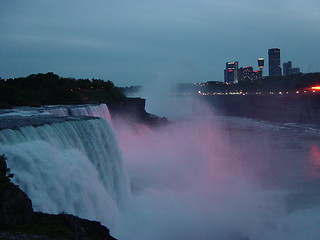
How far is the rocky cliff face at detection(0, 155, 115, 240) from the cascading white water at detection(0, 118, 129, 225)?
4.80 ft

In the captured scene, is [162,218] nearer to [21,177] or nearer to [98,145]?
[98,145]

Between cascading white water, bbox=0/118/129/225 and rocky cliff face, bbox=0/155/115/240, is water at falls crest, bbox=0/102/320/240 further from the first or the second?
rocky cliff face, bbox=0/155/115/240

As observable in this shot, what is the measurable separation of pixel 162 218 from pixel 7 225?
329 inches

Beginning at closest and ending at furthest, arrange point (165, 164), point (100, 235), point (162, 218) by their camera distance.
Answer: point (100, 235)
point (162, 218)
point (165, 164)

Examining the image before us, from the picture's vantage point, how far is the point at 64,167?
32.1ft

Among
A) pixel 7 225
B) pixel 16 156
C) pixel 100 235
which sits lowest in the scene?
pixel 100 235

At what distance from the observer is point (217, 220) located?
13734 mm

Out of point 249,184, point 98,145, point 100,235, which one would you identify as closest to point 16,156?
point 100,235

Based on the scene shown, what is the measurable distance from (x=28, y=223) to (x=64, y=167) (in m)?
3.65

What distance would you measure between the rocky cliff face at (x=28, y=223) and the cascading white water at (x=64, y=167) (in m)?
1.46

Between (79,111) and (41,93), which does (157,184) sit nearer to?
(79,111)

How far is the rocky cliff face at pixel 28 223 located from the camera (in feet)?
18.8

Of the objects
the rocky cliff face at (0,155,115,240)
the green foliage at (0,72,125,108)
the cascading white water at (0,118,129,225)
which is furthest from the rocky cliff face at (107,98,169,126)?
the rocky cliff face at (0,155,115,240)

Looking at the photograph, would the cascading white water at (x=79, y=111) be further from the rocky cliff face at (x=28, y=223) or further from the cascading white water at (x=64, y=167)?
the rocky cliff face at (x=28, y=223)
